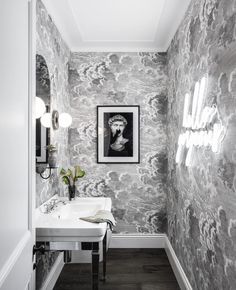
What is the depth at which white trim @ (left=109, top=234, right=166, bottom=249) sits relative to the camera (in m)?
3.88

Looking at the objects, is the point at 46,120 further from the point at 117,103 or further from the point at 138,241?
the point at 138,241

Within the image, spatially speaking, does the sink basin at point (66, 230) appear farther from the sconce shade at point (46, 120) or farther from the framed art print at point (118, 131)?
the framed art print at point (118, 131)

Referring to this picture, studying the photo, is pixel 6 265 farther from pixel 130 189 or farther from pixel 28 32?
pixel 130 189

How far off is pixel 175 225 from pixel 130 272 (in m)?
0.70

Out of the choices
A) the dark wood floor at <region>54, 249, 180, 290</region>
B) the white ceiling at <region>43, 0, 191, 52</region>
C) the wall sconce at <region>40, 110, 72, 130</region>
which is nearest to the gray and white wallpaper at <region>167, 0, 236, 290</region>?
the white ceiling at <region>43, 0, 191, 52</region>

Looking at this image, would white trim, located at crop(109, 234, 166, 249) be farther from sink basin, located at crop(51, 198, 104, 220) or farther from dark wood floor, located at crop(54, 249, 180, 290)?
sink basin, located at crop(51, 198, 104, 220)

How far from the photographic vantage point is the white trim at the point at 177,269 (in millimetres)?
2636

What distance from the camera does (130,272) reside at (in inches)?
126

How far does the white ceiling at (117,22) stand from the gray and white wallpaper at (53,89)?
158 mm

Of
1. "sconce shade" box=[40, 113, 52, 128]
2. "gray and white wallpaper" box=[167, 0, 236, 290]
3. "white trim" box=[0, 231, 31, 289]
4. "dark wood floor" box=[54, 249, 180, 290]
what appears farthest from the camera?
"dark wood floor" box=[54, 249, 180, 290]

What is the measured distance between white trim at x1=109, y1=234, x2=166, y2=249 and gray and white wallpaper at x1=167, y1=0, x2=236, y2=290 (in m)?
0.78

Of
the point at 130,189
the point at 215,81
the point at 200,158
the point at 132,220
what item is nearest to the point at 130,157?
the point at 130,189

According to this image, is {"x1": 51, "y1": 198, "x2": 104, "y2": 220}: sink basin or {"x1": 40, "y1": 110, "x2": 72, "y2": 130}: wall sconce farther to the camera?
{"x1": 51, "y1": 198, "x2": 104, "y2": 220}: sink basin

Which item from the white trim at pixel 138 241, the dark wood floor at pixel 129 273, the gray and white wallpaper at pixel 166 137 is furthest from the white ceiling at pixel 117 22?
the dark wood floor at pixel 129 273
